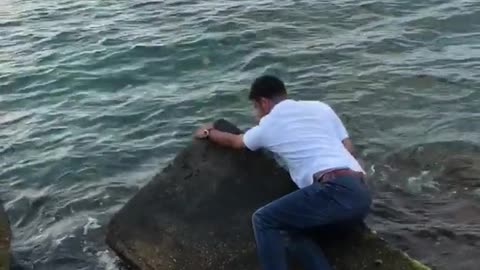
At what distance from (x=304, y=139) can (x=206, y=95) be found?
683 centimetres

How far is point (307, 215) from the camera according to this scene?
7387 millimetres

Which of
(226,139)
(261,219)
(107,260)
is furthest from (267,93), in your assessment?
(107,260)

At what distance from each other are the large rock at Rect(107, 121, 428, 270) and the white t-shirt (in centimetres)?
61

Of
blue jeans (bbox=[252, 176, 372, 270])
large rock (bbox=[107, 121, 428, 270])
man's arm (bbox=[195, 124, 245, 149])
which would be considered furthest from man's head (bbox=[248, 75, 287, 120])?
blue jeans (bbox=[252, 176, 372, 270])

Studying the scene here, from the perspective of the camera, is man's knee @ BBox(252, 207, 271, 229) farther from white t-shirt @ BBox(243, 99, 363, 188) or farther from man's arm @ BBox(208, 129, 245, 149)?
man's arm @ BBox(208, 129, 245, 149)

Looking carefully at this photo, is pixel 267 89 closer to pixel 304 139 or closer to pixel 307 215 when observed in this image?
pixel 304 139

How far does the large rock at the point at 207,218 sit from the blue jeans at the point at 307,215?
12.5 inches

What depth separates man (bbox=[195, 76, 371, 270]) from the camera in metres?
7.38

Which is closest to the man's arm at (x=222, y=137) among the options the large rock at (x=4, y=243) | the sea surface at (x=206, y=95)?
the sea surface at (x=206, y=95)

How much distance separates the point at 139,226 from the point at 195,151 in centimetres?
105

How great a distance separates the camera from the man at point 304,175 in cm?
738

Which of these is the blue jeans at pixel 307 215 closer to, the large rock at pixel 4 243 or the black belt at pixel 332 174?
the black belt at pixel 332 174

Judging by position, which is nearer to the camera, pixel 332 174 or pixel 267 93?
pixel 332 174

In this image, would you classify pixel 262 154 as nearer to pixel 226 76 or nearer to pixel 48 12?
pixel 226 76
